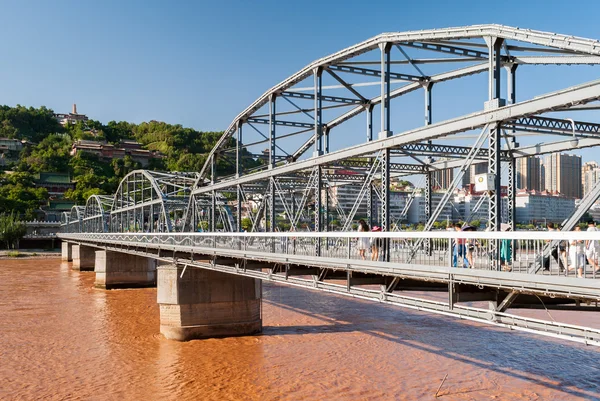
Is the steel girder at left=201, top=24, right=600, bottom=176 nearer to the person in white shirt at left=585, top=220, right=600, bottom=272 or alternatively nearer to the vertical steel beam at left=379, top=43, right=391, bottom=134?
the vertical steel beam at left=379, top=43, right=391, bottom=134

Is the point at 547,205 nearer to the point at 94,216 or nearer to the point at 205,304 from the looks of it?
the point at 205,304

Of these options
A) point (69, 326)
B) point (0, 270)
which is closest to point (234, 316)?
point (69, 326)

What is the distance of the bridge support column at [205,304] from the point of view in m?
28.3

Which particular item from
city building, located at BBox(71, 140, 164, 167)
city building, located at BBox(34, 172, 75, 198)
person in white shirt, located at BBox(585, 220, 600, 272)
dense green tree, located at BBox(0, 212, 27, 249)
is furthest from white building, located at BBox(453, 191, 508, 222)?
city building, located at BBox(71, 140, 164, 167)

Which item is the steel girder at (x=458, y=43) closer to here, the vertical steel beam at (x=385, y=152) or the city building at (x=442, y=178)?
the vertical steel beam at (x=385, y=152)

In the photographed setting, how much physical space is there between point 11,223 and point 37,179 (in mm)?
45607

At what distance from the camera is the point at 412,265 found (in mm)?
13859

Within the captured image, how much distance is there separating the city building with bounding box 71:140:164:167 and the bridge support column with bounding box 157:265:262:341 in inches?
6383

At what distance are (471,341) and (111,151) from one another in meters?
177

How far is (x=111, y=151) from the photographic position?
190 metres

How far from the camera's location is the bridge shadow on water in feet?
71.4

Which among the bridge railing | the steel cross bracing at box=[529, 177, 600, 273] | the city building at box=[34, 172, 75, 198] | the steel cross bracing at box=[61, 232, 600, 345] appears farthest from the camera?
the city building at box=[34, 172, 75, 198]

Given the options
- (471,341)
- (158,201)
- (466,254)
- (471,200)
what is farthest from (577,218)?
(158,201)

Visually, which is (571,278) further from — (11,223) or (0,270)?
(11,223)
